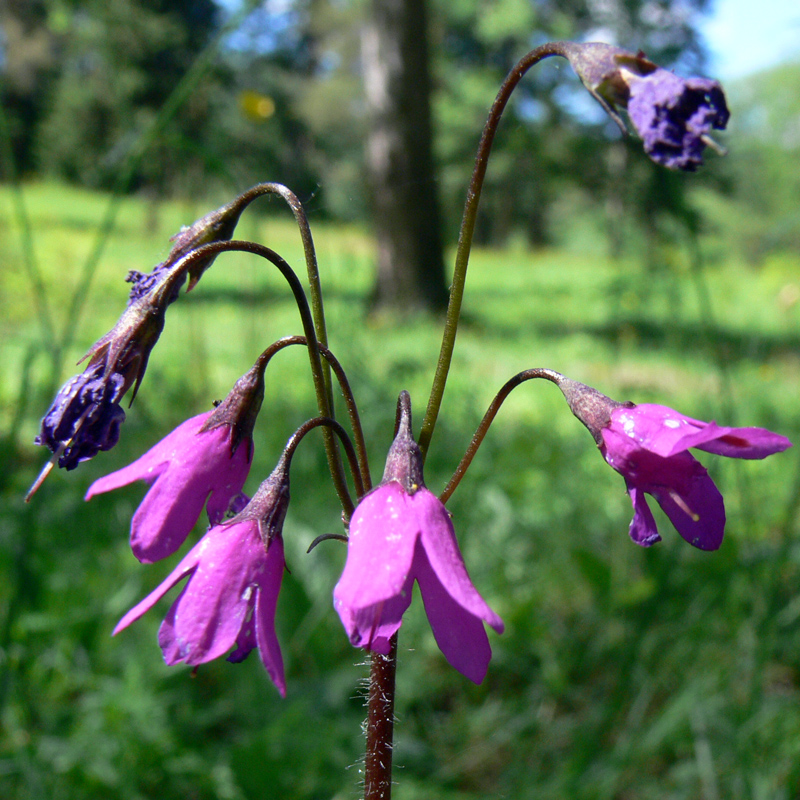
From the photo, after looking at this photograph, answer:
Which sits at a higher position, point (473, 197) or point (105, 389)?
point (473, 197)

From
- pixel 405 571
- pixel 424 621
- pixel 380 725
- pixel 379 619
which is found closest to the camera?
pixel 405 571

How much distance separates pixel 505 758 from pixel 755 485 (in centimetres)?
228

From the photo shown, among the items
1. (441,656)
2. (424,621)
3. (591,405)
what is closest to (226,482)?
(591,405)

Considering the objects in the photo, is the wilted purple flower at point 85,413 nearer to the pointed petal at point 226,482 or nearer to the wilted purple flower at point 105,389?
the wilted purple flower at point 105,389

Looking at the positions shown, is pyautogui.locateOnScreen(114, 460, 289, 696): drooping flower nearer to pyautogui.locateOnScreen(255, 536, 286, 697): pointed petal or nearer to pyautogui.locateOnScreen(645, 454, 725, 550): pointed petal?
pyautogui.locateOnScreen(255, 536, 286, 697): pointed petal

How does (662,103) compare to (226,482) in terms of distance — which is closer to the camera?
(662,103)

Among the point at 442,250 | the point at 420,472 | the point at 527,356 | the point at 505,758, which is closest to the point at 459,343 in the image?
the point at 527,356

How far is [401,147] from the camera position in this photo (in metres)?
8.39

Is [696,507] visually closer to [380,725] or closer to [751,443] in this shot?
[751,443]

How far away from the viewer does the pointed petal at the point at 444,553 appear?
0.73 m

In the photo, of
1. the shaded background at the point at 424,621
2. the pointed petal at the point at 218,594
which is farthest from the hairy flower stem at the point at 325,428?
the shaded background at the point at 424,621

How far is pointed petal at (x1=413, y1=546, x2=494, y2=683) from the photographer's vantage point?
82 centimetres

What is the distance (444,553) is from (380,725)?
305 millimetres

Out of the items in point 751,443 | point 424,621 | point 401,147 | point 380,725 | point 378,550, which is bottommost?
point 424,621
